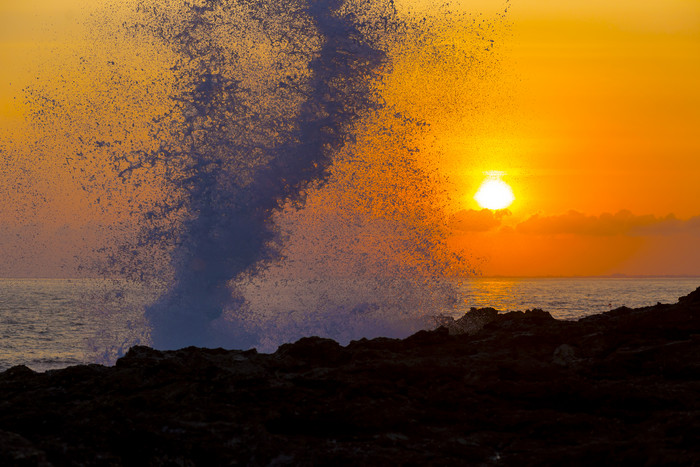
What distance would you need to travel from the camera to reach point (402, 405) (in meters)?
7.06

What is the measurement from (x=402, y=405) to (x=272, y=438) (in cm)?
156

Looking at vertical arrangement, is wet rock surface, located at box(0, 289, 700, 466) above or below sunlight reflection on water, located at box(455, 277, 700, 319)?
below

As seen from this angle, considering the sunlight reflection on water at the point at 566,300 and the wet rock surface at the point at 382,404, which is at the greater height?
the sunlight reflection on water at the point at 566,300

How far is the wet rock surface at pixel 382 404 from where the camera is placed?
585 cm

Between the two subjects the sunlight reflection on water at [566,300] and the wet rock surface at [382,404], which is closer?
the wet rock surface at [382,404]

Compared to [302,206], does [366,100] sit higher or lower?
higher

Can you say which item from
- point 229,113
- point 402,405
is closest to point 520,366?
point 402,405

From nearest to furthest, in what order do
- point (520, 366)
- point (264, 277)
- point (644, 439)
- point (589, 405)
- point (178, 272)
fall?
point (644, 439) → point (589, 405) → point (520, 366) → point (178, 272) → point (264, 277)

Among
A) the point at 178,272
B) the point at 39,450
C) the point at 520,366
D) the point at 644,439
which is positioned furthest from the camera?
the point at 178,272

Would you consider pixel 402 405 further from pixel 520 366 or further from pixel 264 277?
pixel 264 277

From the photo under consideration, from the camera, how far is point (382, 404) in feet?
23.0

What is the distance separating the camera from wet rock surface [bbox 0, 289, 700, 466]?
19.2 feet

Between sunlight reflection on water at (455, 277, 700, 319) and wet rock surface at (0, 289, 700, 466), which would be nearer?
wet rock surface at (0, 289, 700, 466)

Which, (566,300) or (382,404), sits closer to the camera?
(382,404)
